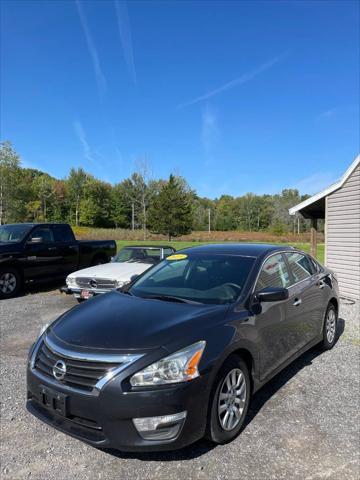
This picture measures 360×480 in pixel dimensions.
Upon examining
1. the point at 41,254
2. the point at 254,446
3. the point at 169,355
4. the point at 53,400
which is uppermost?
the point at 41,254

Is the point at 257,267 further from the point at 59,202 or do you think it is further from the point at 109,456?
the point at 59,202

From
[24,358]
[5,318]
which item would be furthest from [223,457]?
[5,318]

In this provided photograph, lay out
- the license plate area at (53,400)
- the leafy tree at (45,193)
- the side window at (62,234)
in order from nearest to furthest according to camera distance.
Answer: the license plate area at (53,400), the side window at (62,234), the leafy tree at (45,193)

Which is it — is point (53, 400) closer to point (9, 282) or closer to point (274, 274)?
point (274, 274)

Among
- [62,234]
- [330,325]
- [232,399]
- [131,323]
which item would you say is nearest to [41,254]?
[62,234]

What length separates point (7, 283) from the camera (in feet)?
30.5

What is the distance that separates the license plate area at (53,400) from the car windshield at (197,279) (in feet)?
4.26

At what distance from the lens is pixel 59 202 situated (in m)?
86.1

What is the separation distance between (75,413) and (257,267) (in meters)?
2.18

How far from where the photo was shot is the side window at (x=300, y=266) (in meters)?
4.64

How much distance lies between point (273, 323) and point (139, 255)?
5976 mm

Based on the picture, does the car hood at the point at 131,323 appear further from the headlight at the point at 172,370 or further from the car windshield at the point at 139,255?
the car windshield at the point at 139,255

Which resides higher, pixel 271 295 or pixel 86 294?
pixel 271 295

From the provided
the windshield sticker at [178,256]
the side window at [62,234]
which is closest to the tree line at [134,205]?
the side window at [62,234]
